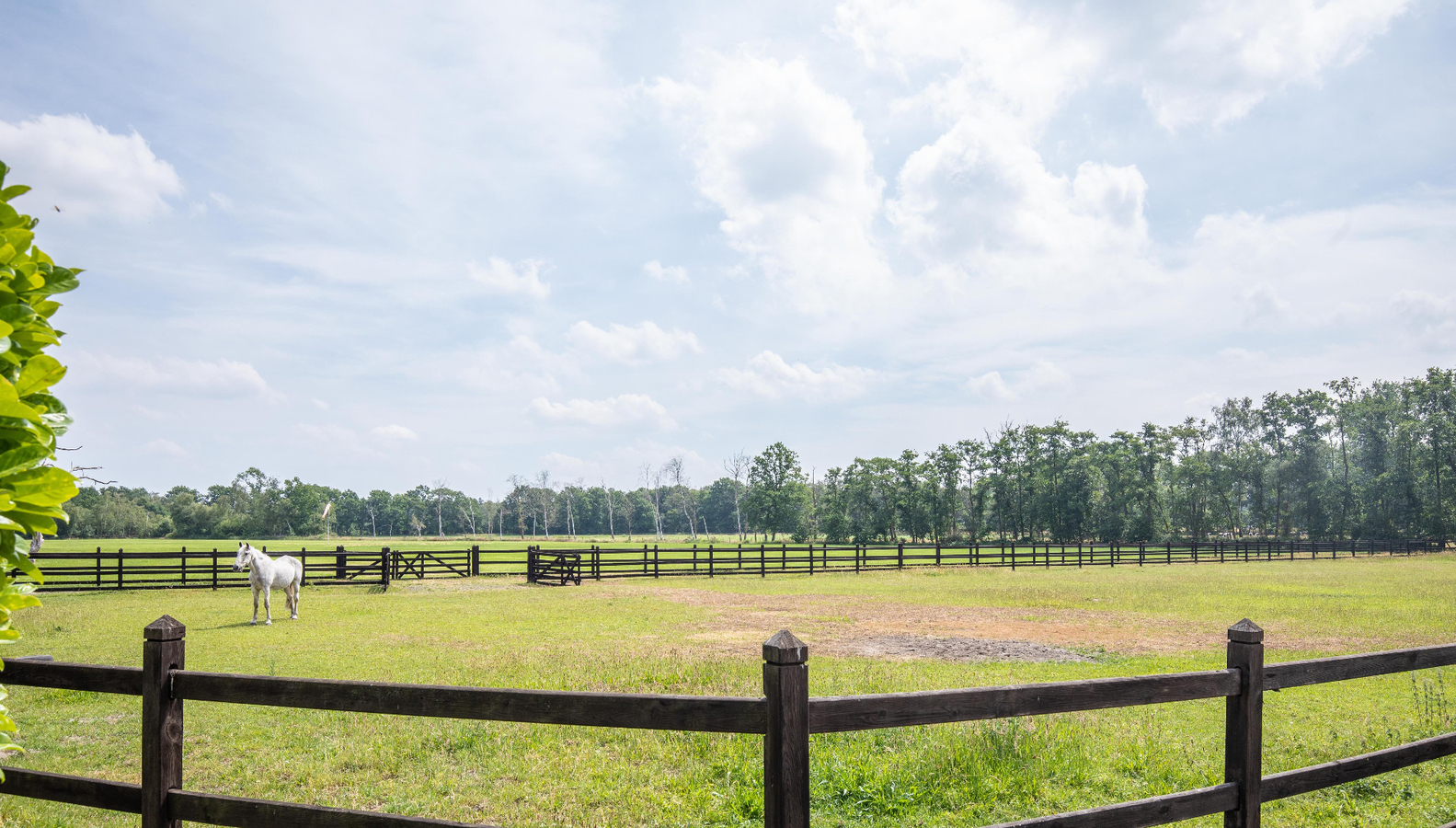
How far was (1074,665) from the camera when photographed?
41.8 feet

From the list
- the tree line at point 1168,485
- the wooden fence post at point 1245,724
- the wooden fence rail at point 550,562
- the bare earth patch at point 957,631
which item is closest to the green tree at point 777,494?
the tree line at point 1168,485

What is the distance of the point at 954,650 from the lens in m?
14.4

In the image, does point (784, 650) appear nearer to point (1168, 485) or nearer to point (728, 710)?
point (728, 710)

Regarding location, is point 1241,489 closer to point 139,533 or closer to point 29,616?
point 29,616

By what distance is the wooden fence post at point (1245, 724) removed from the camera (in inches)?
153

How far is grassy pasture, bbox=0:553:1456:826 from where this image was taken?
6.37m

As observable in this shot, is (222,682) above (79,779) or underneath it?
above

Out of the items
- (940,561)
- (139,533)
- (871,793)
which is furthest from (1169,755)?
(139,533)

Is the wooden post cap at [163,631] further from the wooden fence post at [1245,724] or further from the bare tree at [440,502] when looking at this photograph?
the bare tree at [440,502]

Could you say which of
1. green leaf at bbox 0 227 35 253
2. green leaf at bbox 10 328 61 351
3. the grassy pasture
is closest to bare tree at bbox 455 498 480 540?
the grassy pasture

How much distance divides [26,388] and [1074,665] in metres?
13.6

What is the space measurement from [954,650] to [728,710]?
12.7 metres

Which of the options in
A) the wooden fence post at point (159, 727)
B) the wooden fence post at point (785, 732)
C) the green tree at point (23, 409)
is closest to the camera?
the green tree at point (23, 409)

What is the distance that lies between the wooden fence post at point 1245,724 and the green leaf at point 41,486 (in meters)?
4.81
